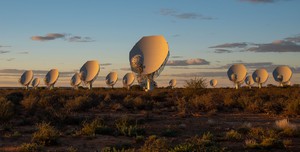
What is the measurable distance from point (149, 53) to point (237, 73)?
27.0m

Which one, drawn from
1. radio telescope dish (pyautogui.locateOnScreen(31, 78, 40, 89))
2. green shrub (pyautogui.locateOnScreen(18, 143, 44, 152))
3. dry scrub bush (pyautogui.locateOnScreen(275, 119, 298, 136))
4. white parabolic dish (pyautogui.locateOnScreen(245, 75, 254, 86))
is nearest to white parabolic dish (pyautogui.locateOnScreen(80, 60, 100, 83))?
radio telescope dish (pyautogui.locateOnScreen(31, 78, 40, 89))

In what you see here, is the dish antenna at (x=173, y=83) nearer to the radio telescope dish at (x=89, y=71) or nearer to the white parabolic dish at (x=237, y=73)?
the white parabolic dish at (x=237, y=73)

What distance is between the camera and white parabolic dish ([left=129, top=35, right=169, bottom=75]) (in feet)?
138

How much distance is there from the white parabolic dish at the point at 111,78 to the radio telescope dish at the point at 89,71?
48.4ft

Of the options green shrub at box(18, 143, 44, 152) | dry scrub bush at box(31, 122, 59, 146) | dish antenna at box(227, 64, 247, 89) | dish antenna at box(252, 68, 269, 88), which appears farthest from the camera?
dish antenna at box(252, 68, 269, 88)

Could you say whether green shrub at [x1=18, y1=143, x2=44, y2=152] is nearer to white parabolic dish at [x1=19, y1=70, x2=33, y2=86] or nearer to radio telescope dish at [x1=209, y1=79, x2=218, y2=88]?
white parabolic dish at [x1=19, y1=70, x2=33, y2=86]

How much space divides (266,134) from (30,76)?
64.1 metres

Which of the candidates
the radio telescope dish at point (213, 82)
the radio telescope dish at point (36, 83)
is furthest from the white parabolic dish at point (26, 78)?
the radio telescope dish at point (213, 82)

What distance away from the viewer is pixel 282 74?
72.2 metres

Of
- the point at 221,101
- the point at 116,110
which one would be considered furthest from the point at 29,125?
the point at 221,101

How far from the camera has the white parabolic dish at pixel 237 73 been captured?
65.5 m

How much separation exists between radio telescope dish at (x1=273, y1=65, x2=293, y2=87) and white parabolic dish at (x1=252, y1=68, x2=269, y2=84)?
5.76ft

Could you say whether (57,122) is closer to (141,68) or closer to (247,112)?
(247,112)

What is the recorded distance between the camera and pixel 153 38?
142ft
